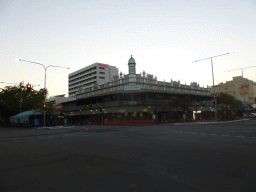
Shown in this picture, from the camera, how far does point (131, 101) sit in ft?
141

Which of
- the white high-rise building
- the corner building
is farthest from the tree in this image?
the white high-rise building

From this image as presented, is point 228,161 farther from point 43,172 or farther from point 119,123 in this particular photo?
point 119,123

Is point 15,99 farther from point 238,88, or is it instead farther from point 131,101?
point 238,88

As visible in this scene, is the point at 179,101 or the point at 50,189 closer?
the point at 50,189

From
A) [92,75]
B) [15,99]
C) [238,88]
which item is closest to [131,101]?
[15,99]

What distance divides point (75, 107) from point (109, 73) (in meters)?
33.0

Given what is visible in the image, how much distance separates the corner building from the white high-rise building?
1987 centimetres

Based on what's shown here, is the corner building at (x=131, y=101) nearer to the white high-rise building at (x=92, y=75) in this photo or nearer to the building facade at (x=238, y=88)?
the white high-rise building at (x=92, y=75)

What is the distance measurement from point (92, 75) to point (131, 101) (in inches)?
1833

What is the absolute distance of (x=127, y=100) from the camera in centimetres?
4494

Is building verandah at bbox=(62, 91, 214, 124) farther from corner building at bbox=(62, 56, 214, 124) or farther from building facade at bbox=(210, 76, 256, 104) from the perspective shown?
building facade at bbox=(210, 76, 256, 104)

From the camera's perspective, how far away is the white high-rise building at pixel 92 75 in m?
82.9

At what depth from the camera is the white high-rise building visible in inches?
3263

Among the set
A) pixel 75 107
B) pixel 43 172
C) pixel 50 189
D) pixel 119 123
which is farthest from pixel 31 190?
pixel 75 107
